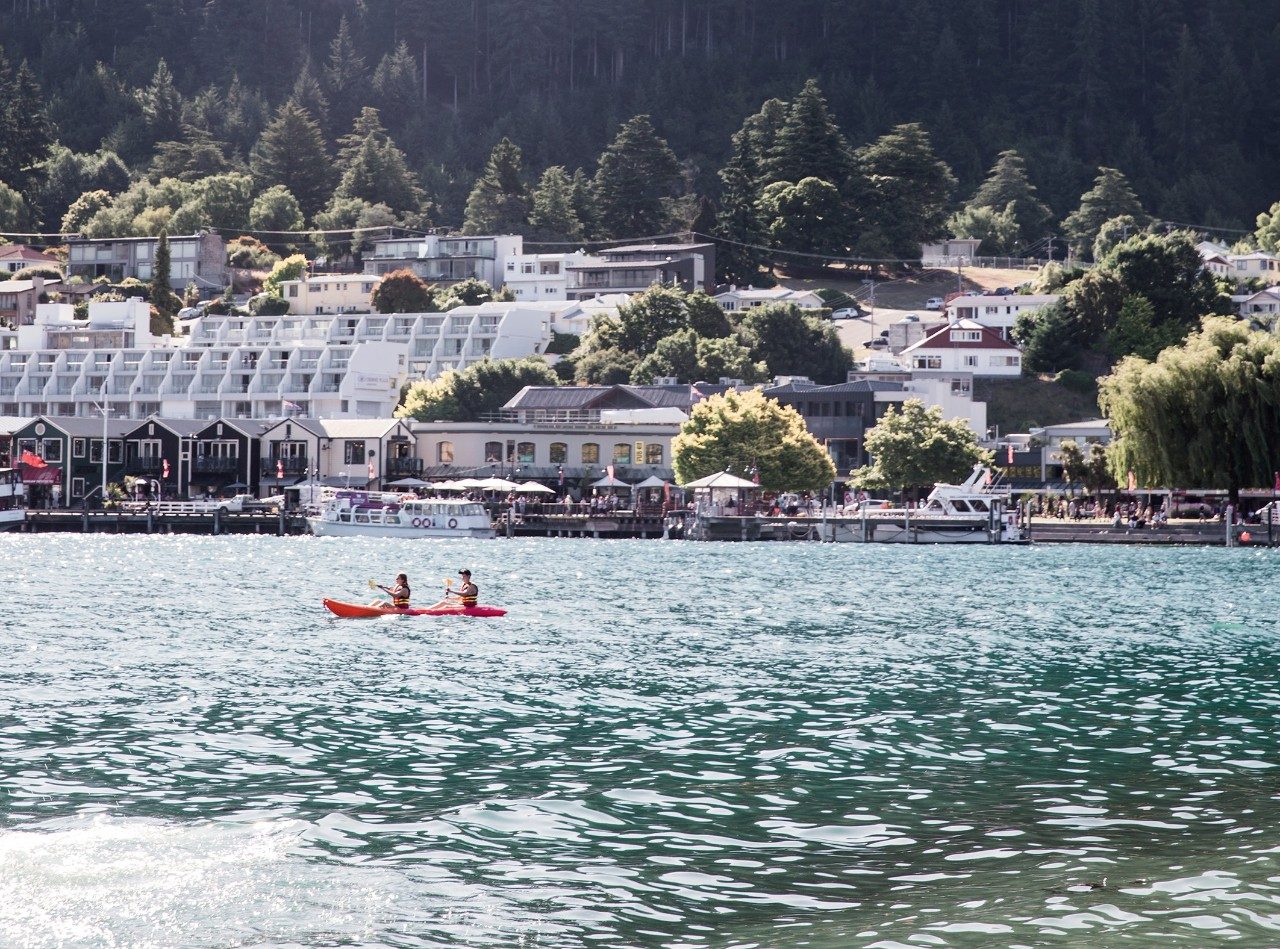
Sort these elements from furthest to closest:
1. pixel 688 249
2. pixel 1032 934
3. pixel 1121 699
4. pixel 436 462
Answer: pixel 688 249
pixel 436 462
pixel 1121 699
pixel 1032 934

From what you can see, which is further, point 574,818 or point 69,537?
point 69,537

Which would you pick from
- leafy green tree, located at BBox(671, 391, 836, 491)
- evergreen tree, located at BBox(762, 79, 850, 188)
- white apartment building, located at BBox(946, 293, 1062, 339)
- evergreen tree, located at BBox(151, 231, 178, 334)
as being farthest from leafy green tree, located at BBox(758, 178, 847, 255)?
leafy green tree, located at BBox(671, 391, 836, 491)

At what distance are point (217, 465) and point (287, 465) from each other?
14.9ft

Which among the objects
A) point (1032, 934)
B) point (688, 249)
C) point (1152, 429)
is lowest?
point (1032, 934)

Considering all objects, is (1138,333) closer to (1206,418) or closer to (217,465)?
(1206,418)

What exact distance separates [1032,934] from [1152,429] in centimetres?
6767

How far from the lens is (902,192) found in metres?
183

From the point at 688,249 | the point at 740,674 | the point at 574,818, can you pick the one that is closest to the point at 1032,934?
the point at 574,818

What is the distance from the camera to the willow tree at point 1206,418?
81188 millimetres

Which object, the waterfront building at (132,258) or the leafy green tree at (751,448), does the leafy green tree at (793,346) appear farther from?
the waterfront building at (132,258)

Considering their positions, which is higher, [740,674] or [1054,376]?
[1054,376]

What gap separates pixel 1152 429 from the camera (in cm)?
8206

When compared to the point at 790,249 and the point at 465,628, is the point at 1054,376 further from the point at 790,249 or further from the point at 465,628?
the point at 465,628

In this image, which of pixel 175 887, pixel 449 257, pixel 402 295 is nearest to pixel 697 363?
pixel 402 295
